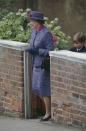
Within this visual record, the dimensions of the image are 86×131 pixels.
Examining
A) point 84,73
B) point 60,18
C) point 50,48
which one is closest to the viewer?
point 84,73

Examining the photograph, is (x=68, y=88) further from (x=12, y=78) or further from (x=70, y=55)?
(x=12, y=78)

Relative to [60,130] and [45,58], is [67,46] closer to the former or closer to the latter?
[45,58]

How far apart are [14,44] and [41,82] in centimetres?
105

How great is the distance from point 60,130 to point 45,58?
1.23 metres

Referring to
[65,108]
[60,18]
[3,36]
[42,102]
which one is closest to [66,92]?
[65,108]

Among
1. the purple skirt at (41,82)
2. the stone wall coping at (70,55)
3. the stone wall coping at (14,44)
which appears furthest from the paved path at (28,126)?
the stone wall coping at (14,44)

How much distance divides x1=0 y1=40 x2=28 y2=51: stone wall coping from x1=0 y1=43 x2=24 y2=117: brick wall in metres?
0.07

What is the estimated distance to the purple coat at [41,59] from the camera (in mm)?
10305

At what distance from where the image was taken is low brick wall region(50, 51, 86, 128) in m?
9.76

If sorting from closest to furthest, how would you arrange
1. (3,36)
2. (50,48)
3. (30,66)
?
(50,48), (30,66), (3,36)

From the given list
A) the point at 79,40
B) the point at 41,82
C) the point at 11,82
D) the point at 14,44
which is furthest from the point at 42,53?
the point at 11,82

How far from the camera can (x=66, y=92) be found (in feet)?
33.0

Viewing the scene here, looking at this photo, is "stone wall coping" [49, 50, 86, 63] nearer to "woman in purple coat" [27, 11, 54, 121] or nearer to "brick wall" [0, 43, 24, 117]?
"woman in purple coat" [27, 11, 54, 121]

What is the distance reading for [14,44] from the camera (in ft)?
36.5
